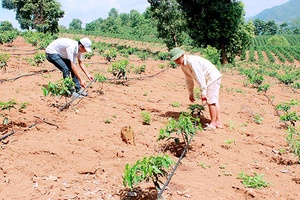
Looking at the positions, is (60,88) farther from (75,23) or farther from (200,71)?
(75,23)

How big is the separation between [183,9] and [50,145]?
17.8 meters

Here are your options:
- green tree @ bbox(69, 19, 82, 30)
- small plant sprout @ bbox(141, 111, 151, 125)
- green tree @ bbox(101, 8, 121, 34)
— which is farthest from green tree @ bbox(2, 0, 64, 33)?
green tree @ bbox(69, 19, 82, 30)

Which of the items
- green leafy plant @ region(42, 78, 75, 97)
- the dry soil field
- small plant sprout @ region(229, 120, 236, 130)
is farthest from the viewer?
small plant sprout @ region(229, 120, 236, 130)

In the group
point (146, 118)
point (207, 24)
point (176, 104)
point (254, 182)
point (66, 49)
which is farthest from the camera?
point (207, 24)

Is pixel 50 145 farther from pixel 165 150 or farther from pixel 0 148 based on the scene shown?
pixel 165 150

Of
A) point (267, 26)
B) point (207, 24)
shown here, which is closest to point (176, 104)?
point (207, 24)

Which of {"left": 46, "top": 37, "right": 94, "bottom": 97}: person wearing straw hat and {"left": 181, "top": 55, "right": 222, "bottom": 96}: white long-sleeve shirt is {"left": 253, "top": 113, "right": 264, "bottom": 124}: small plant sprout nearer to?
{"left": 181, "top": 55, "right": 222, "bottom": 96}: white long-sleeve shirt

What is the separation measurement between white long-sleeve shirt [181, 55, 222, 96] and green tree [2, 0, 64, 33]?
27.5 meters

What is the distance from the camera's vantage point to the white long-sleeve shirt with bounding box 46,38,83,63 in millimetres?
5168

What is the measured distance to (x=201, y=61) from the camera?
4586mm

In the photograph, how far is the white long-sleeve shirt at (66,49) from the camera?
517 cm

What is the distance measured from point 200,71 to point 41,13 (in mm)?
28828

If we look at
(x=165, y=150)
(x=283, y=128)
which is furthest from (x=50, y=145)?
(x=283, y=128)

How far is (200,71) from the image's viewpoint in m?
4.48
